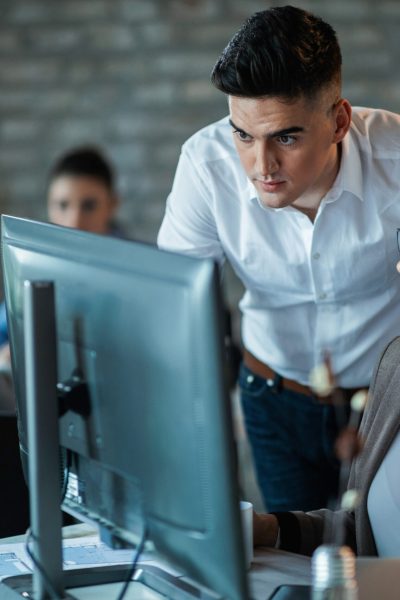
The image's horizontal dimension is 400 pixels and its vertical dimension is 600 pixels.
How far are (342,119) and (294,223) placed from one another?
29 centimetres

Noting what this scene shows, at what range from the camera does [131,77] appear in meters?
4.39

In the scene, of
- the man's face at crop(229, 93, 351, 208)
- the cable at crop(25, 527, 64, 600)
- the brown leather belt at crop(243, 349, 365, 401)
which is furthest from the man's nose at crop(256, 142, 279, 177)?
the cable at crop(25, 527, 64, 600)

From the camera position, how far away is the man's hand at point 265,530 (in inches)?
62.2

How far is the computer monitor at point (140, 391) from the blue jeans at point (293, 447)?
3.41 feet

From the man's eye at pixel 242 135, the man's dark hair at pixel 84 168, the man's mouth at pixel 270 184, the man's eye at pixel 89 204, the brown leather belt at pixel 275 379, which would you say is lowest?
the brown leather belt at pixel 275 379

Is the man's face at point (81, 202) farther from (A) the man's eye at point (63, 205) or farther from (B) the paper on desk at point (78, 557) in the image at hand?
(B) the paper on desk at point (78, 557)

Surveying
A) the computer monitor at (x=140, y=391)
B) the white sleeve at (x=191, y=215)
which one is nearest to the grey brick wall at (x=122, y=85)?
the white sleeve at (x=191, y=215)

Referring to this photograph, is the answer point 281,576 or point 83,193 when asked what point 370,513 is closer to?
point 281,576

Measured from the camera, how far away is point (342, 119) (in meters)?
1.96

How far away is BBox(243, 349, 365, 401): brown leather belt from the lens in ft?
7.60

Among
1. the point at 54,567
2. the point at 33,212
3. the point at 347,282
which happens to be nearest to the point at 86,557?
the point at 54,567

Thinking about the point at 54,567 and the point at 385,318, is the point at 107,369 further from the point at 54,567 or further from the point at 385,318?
the point at 385,318

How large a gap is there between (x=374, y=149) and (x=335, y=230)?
0.17 m

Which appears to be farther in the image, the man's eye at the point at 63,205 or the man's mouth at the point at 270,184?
the man's eye at the point at 63,205
